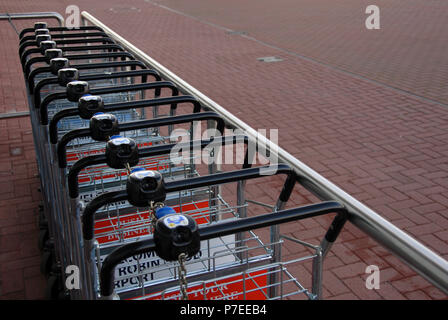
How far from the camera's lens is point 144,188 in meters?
1.27

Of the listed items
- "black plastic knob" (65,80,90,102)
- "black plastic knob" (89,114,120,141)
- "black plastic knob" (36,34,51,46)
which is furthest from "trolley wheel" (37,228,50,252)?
"black plastic knob" (89,114,120,141)

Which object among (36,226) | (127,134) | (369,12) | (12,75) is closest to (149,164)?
(127,134)

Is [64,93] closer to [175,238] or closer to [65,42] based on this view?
[65,42]

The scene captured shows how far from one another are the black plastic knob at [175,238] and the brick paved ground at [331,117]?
2.12 m

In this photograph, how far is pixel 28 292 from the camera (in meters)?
3.04

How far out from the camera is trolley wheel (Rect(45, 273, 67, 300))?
288cm

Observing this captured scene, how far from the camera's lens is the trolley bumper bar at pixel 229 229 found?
3.60 feet

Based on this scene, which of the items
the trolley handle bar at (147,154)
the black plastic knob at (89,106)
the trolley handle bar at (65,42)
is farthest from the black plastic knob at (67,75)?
the trolley handle bar at (65,42)

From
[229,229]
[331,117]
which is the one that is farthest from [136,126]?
[331,117]

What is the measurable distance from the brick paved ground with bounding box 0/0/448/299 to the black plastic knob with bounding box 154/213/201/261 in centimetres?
212

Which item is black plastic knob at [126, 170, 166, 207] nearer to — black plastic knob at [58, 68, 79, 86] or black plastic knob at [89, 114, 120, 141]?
black plastic knob at [89, 114, 120, 141]

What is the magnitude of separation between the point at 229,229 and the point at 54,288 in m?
2.09

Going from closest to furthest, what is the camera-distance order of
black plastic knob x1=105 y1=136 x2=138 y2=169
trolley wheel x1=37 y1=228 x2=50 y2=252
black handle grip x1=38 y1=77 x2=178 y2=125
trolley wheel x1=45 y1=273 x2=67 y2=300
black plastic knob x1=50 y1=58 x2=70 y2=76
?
Result: black plastic knob x1=105 y1=136 x2=138 y2=169
black handle grip x1=38 y1=77 x2=178 y2=125
black plastic knob x1=50 y1=58 x2=70 y2=76
trolley wheel x1=45 y1=273 x2=67 y2=300
trolley wheel x1=37 y1=228 x2=50 y2=252

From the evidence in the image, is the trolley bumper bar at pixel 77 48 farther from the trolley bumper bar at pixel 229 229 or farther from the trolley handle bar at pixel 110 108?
the trolley bumper bar at pixel 229 229
